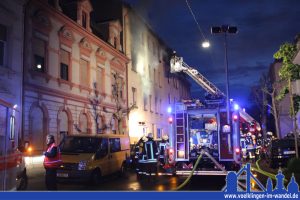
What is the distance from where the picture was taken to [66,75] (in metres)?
21.6

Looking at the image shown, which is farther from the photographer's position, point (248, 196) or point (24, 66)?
point (24, 66)

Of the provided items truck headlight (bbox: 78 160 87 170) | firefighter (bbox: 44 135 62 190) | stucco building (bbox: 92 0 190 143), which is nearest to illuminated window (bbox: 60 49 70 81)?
stucco building (bbox: 92 0 190 143)

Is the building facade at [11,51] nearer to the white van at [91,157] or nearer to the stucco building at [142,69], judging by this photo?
the white van at [91,157]

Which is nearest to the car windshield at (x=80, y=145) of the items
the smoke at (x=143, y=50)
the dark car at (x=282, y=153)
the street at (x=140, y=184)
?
the street at (x=140, y=184)

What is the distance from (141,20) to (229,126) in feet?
78.9

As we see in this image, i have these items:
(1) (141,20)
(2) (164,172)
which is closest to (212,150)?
(2) (164,172)

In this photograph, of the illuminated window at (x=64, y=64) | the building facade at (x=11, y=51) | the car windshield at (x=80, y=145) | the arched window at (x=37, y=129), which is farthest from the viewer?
the illuminated window at (x=64, y=64)

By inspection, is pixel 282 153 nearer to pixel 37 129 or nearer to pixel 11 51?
pixel 37 129

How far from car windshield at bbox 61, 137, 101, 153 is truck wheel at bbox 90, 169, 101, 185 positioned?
83 centimetres

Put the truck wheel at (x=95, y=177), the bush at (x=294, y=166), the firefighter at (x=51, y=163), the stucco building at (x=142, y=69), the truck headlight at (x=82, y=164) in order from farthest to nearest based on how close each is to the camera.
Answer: the stucco building at (x=142, y=69) → the truck wheel at (x=95, y=177) → the truck headlight at (x=82, y=164) → the bush at (x=294, y=166) → the firefighter at (x=51, y=163)

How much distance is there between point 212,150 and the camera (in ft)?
44.7

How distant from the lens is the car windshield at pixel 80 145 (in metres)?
→ 14.3

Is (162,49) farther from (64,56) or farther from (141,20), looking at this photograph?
(64,56)

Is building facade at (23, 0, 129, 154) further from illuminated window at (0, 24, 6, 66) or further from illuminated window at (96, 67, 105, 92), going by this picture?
illuminated window at (0, 24, 6, 66)
